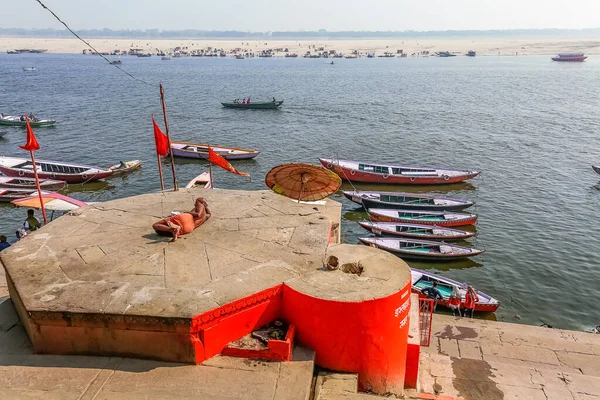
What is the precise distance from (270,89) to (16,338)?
73788mm

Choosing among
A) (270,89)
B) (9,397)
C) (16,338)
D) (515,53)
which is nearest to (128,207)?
(16,338)

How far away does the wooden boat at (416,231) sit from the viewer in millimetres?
23828

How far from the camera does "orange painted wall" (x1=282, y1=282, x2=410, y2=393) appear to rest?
28.3 ft

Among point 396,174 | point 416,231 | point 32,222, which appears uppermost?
point 32,222

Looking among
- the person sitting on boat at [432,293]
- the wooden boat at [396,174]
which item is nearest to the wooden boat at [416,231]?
the person sitting on boat at [432,293]

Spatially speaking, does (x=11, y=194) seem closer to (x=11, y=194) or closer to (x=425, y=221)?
(x=11, y=194)

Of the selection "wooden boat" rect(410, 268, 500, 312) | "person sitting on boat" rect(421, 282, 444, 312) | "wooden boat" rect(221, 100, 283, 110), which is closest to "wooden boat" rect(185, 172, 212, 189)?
"wooden boat" rect(410, 268, 500, 312)

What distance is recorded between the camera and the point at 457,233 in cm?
2434

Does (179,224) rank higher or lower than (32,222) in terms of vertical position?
higher

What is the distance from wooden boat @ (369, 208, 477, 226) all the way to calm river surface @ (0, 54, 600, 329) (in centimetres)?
113

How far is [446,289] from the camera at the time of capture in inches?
750

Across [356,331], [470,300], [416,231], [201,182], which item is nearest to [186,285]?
[356,331]

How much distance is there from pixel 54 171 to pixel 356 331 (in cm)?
2969

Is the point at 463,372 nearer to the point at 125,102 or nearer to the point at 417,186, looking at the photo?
the point at 417,186
